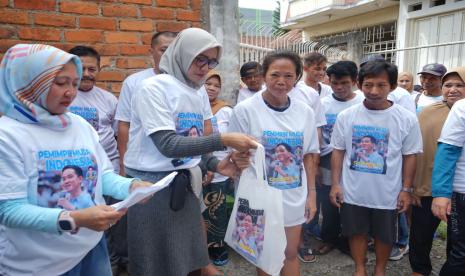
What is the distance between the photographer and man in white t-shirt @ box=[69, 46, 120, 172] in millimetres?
2664

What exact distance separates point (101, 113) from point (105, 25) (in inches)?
33.6

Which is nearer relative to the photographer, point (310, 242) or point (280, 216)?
point (280, 216)

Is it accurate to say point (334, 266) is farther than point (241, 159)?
Yes

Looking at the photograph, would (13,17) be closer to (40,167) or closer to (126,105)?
(126,105)

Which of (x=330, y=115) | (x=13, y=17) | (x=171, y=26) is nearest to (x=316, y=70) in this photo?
(x=330, y=115)

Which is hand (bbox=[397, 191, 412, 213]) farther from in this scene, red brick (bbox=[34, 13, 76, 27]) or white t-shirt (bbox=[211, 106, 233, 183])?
red brick (bbox=[34, 13, 76, 27])

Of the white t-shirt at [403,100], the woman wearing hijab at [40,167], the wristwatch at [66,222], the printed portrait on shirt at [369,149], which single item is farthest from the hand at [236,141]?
the white t-shirt at [403,100]

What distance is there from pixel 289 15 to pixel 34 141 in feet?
55.2

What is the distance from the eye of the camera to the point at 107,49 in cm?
310

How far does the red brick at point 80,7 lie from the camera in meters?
2.90

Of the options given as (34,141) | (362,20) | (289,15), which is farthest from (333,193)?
(289,15)

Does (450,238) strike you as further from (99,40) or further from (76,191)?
(99,40)

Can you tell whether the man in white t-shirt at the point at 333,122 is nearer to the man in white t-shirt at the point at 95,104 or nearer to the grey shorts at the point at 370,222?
the grey shorts at the point at 370,222

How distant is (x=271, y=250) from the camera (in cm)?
189
